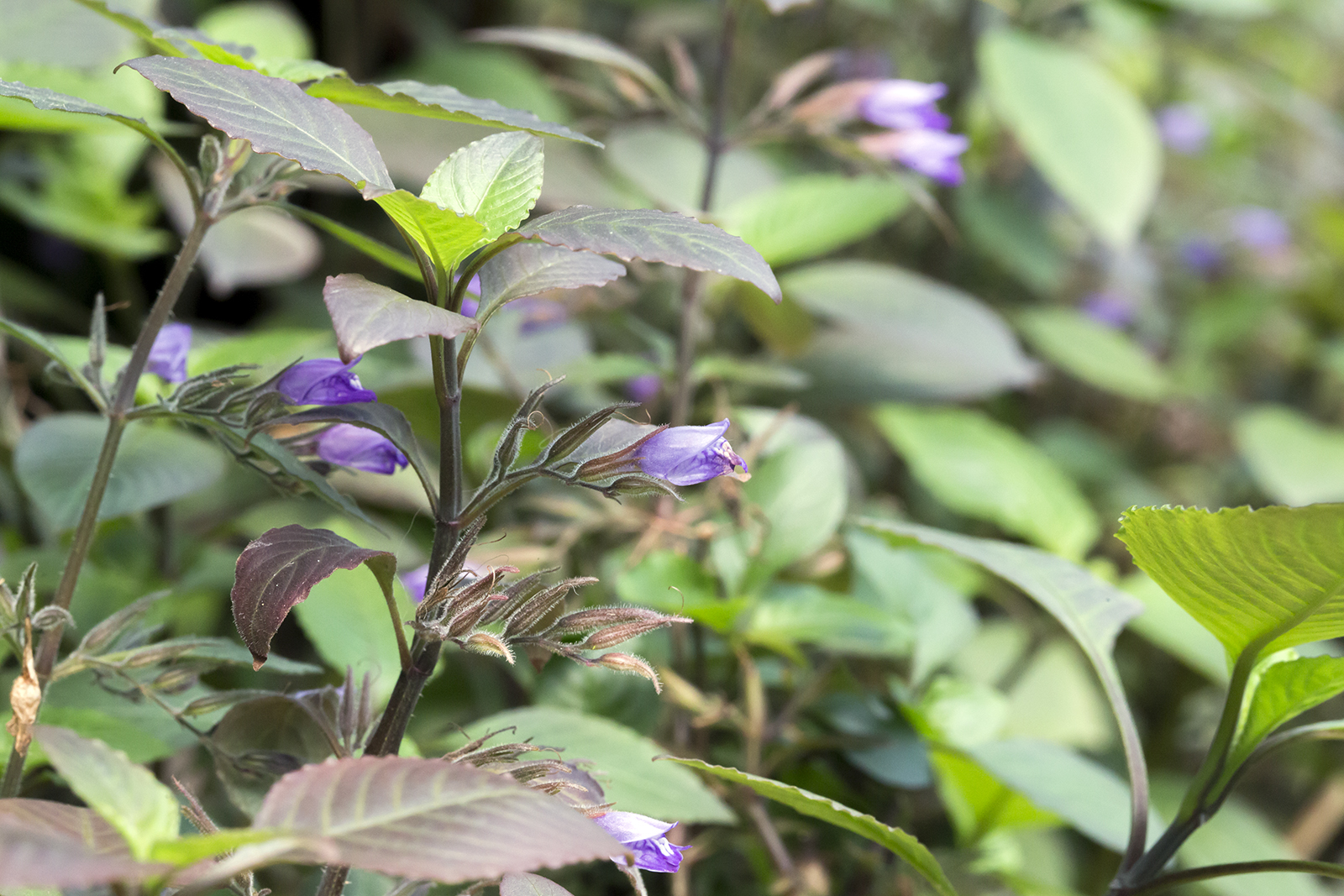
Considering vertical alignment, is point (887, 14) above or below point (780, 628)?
above

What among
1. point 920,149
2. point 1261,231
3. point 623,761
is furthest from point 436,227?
point 1261,231

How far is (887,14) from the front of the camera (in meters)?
1.33

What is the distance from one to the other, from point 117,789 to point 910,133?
0.62 metres

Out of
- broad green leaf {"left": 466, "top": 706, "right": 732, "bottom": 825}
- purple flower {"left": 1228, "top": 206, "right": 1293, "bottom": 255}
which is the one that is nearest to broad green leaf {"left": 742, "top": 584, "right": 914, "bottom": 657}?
broad green leaf {"left": 466, "top": 706, "right": 732, "bottom": 825}

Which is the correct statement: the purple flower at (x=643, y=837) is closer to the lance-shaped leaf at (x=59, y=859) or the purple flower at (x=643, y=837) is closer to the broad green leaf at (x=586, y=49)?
the lance-shaped leaf at (x=59, y=859)

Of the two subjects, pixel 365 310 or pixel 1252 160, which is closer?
pixel 365 310

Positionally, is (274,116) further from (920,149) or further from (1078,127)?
(1078,127)

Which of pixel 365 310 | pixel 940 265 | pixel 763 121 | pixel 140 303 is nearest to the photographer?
pixel 365 310

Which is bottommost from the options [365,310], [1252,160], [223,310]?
[223,310]

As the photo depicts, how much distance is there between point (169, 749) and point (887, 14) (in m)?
1.24

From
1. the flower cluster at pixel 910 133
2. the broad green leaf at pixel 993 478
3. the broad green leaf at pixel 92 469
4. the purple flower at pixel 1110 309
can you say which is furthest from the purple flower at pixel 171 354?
the purple flower at pixel 1110 309

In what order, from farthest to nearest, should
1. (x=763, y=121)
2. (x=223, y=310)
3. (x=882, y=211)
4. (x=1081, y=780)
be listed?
(x=223, y=310) < (x=882, y=211) < (x=763, y=121) < (x=1081, y=780)

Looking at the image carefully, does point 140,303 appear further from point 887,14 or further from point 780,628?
point 887,14

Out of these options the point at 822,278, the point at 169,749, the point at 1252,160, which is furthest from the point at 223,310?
the point at 1252,160
